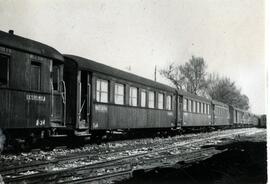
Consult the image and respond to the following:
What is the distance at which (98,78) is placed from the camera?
13617mm

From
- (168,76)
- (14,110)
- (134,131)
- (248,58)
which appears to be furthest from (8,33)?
(168,76)

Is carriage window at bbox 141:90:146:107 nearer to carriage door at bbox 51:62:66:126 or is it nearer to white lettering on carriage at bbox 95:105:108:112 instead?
white lettering on carriage at bbox 95:105:108:112

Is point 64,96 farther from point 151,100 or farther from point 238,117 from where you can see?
point 238,117

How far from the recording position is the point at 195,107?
26719mm

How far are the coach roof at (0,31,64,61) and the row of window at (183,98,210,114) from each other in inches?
560

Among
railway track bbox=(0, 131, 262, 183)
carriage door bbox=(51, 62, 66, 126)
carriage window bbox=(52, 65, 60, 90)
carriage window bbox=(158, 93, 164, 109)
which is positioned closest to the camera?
railway track bbox=(0, 131, 262, 183)

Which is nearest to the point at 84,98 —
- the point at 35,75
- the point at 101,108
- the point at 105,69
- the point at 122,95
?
the point at 101,108

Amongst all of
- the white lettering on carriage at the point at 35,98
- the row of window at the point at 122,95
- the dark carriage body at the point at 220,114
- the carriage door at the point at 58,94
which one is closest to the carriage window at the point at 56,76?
the carriage door at the point at 58,94

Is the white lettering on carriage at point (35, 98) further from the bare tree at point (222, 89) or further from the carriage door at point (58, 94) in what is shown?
the bare tree at point (222, 89)

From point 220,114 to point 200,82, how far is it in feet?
48.3

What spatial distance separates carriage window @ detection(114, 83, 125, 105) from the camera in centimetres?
1485

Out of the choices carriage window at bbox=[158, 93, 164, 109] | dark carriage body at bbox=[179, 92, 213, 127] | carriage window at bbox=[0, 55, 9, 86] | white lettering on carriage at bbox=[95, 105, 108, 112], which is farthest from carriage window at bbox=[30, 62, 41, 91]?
dark carriage body at bbox=[179, 92, 213, 127]

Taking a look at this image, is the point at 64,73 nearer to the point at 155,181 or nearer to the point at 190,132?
the point at 155,181

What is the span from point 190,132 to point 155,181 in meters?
21.0
